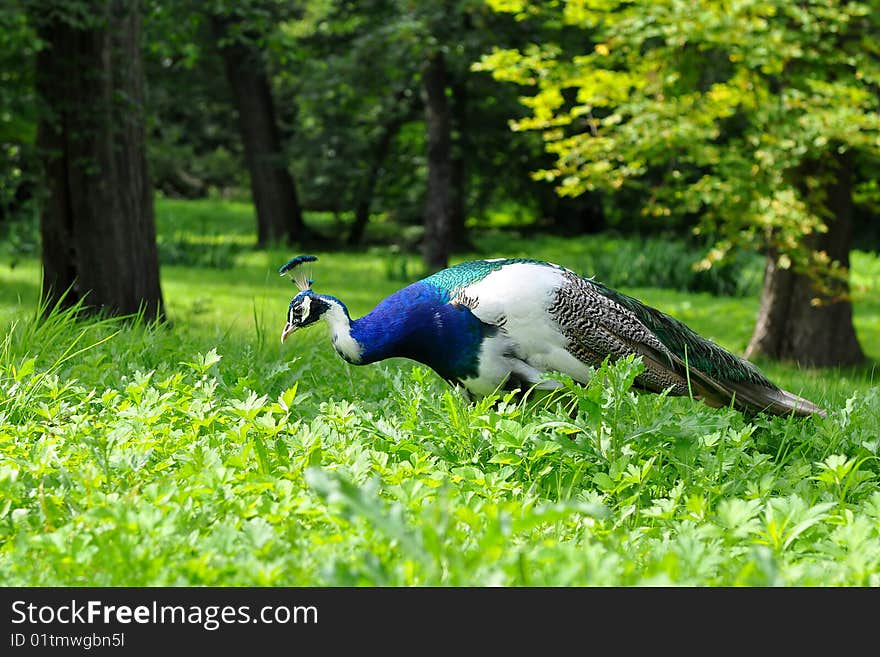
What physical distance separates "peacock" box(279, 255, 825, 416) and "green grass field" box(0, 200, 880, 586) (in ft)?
0.44

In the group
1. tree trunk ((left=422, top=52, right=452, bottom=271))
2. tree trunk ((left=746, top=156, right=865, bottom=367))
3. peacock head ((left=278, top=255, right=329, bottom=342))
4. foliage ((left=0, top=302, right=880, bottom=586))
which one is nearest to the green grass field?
foliage ((left=0, top=302, right=880, bottom=586))

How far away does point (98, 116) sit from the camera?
26.7 feet

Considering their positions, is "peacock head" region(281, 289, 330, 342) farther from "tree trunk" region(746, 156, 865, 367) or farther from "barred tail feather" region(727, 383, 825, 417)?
"tree trunk" region(746, 156, 865, 367)

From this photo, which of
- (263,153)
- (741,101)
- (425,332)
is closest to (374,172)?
(263,153)

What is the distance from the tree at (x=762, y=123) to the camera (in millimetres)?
8031

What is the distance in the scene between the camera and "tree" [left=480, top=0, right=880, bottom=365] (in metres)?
8.03

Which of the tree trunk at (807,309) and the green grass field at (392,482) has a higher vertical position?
the green grass field at (392,482)

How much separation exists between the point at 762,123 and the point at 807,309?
2157 millimetres

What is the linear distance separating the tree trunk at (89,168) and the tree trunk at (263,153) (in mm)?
10173

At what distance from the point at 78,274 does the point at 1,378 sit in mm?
4162

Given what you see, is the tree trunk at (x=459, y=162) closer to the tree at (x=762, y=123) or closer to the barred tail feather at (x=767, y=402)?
the tree at (x=762, y=123)

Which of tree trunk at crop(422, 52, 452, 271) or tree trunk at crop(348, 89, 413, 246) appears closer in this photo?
tree trunk at crop(422, 52, 452, 271)

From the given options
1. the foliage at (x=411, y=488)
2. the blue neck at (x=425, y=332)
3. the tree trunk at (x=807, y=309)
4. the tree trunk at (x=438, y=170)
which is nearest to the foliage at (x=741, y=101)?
the tree trunk at (x=807, y=309)
